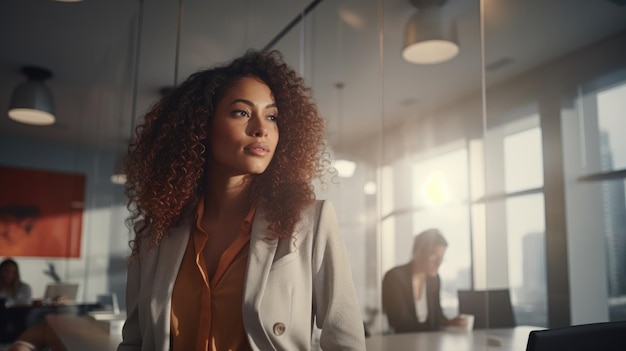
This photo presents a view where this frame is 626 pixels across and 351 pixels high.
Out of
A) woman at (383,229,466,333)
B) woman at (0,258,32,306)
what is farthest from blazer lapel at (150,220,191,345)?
woman at (0,258,32,306)

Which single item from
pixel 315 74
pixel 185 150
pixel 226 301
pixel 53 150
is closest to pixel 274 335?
pixel 226 301

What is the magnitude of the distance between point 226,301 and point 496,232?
0.95 metres

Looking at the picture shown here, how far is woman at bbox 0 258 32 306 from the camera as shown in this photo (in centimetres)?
301

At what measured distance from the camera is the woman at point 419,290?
1843 millimetres

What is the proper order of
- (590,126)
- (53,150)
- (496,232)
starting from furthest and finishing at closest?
(53,150) → (496,232) → (590,126)

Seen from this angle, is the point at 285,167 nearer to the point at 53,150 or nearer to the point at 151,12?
the point at 151,12

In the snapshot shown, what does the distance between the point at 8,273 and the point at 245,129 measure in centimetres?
251

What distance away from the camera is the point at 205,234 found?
4.52ft

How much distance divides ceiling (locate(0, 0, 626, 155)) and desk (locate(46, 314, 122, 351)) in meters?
1.11

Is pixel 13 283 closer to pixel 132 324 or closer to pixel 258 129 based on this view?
pixel 132 324

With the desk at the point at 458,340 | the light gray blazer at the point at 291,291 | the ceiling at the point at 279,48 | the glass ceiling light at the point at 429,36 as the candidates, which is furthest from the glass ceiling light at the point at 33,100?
the desk at the point at 458,340

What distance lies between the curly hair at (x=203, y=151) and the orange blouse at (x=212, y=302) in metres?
0.13

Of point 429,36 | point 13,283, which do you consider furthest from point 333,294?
point 13,283

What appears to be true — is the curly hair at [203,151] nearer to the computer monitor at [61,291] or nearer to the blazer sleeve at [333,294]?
the blazer sleeve at [333,294]
